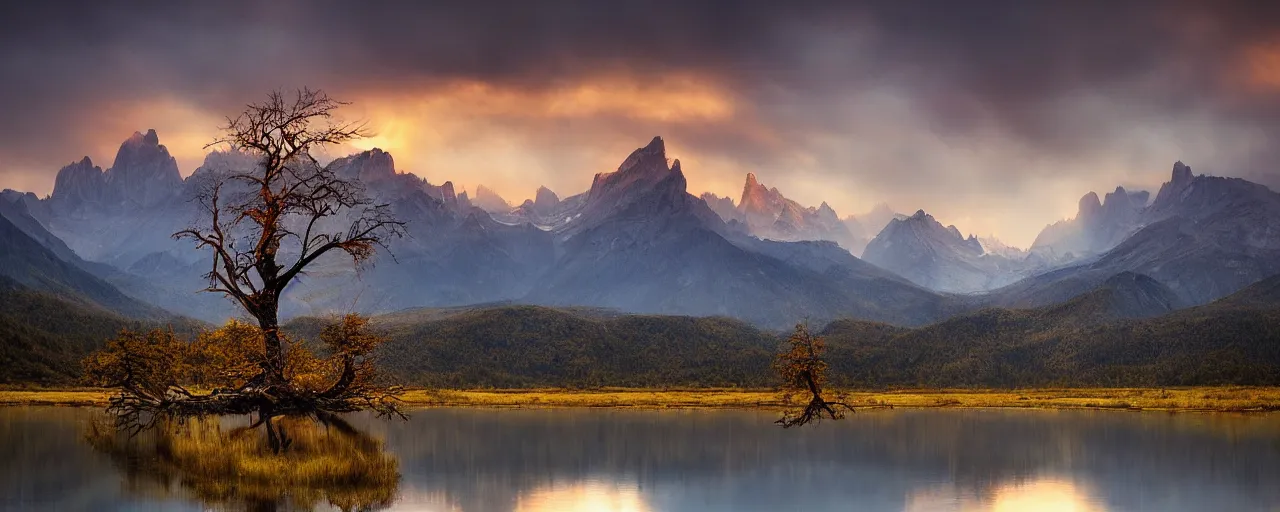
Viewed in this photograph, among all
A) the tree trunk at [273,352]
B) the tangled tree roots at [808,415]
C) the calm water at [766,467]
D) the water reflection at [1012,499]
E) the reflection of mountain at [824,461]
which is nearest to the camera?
the tree trunk at [273,352]

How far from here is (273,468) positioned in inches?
1284

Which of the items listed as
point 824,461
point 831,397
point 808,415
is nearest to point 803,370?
point 808,415

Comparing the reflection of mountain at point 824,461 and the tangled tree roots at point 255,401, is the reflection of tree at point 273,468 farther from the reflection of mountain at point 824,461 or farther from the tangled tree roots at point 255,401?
the reflection of mountain at point 824,461

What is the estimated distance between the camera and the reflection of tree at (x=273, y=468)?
31.9 metres

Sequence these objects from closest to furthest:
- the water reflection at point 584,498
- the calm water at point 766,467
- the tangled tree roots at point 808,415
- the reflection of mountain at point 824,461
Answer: the water reflection at point 584,498 < the calm water at point 766,467 < the reflection of mountain at point 824,461 < the tangled tree roots at point 808,415

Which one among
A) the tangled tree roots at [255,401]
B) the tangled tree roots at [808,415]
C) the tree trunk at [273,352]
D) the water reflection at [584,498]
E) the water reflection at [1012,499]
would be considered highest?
the tree trunk at [273,352]

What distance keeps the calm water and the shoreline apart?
84.5ft

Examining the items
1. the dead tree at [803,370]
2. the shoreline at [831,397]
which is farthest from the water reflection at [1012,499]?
the shoreline at [831,397]

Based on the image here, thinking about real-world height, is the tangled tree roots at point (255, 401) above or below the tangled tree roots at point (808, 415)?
above

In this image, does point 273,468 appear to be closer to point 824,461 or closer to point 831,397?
point 824,461

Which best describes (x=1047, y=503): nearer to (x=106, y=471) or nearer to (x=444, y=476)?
(x=444, y=476)

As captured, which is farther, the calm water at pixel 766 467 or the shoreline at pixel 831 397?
the shoreline at pixel 831 397

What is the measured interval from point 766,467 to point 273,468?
76.2 ft

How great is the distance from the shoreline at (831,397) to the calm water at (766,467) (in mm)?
25741
